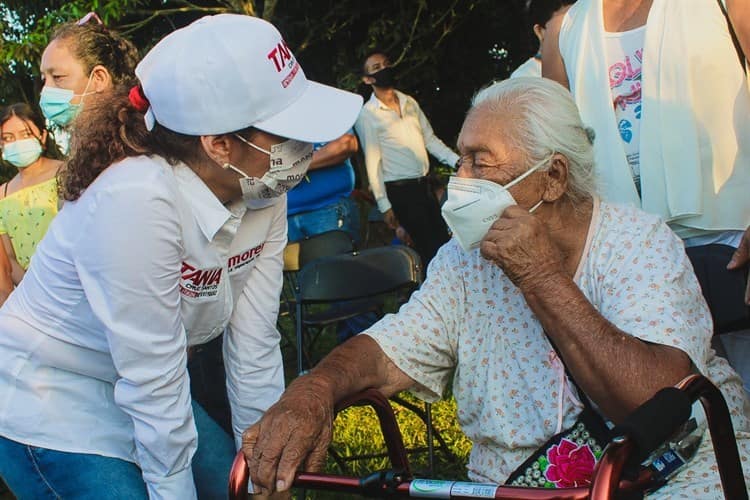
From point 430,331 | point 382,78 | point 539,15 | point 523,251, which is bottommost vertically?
point 382,78

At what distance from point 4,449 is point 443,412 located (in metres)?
2.96

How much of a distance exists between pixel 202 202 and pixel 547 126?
932 millimetres

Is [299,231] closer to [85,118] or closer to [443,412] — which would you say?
[443,412]

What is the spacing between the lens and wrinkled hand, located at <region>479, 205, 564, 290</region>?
6.96 ft

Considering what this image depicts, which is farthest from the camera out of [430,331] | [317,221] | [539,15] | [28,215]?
[317,221]

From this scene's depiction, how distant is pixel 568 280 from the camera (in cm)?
210

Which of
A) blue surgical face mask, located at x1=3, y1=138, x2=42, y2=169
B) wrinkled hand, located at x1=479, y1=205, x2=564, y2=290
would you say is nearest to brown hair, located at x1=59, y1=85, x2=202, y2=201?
wrinkled hand, located at x1=479, y1=205, x2=564, y2=290

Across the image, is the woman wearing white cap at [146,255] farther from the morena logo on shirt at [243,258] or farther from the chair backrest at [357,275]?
the chair backrest at [357,275]

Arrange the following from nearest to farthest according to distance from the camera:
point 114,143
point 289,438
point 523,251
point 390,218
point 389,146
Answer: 1. point 289,438
2. point 523,251
3. point 114,143
4. point 389,146
5. point 390,218

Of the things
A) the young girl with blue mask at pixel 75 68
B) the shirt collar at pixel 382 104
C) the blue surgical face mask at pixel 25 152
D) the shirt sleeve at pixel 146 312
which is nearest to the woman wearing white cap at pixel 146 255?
the shirt sleeve at pixel 146 312

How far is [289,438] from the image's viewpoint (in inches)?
79.7

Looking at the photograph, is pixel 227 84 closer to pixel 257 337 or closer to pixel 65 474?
pixel 257 337

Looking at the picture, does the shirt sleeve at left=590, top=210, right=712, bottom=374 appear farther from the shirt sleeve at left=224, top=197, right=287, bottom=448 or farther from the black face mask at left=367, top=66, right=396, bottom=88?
the black face mask at left=367, top=66, right=396, bottom=88

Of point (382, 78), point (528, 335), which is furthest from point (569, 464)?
point (382, 78)
